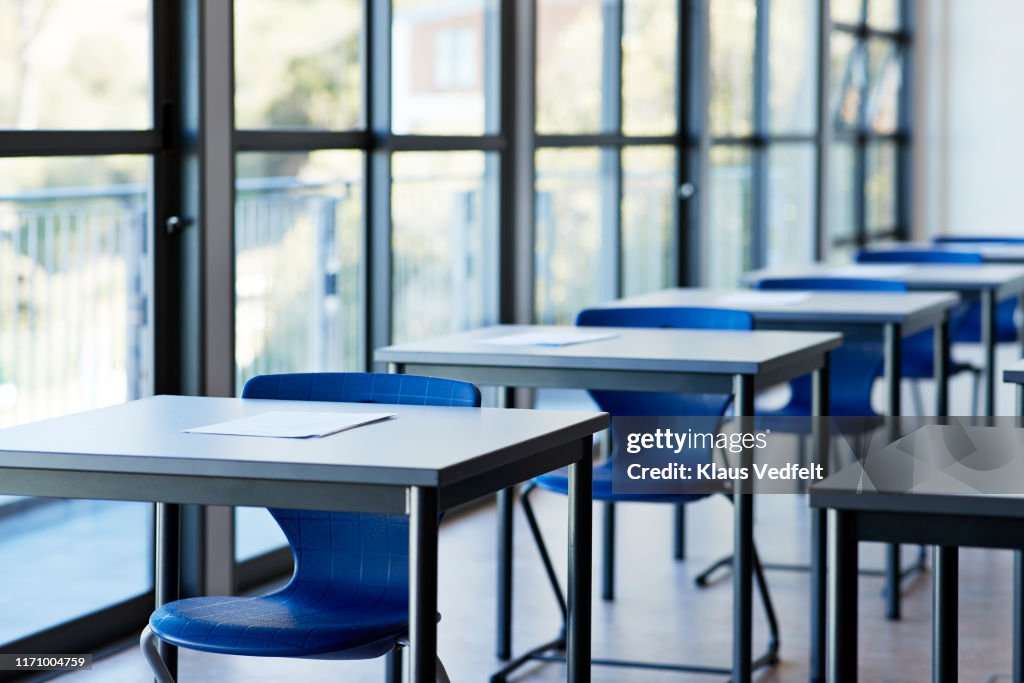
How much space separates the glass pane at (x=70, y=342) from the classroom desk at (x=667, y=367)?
0.81 metres

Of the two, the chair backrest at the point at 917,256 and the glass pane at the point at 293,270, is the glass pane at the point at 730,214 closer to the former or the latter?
the chair backrest at the point at 917,256

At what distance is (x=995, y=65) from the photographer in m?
10.3

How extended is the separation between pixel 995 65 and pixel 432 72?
623 cm

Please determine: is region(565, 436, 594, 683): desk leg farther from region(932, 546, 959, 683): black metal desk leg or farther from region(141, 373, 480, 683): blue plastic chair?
region(932, 546, 959, 683): black metal desk leg

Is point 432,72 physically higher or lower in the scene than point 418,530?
higher

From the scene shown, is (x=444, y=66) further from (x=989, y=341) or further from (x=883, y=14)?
(x=883, y=14)

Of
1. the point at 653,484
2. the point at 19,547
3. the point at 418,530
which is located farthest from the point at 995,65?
the point at 418,530

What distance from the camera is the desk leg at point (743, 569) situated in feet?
10.3

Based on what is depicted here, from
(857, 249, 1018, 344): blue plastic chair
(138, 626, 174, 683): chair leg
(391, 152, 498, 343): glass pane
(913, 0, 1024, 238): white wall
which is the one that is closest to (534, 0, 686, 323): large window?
(391, 152, 498, 343): glass pane

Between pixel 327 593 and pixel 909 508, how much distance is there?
110cm

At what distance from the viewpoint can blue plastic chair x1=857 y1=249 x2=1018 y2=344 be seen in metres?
6.04

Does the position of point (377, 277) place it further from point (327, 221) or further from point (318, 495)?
point (318, 495)

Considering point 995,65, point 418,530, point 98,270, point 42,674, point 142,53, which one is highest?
point 995,65

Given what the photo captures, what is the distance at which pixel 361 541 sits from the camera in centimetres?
259
